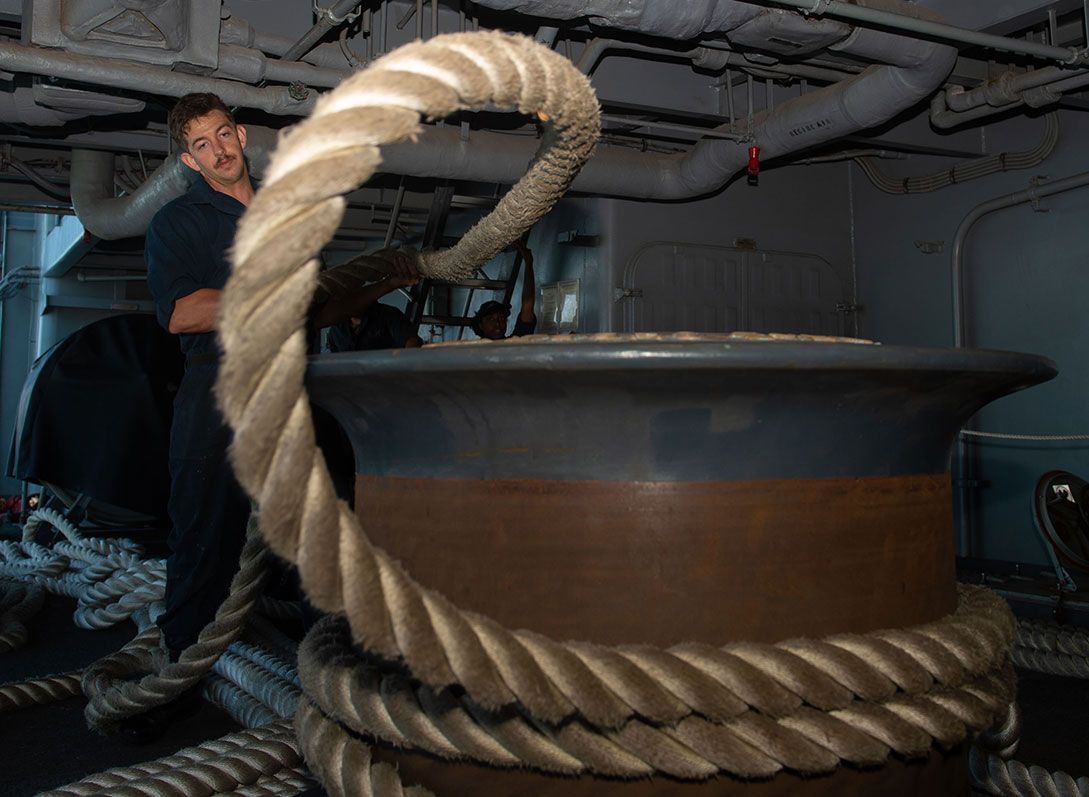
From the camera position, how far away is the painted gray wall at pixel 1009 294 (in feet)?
15.1

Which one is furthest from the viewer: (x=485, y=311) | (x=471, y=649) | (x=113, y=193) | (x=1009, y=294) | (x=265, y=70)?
(x=113, y=193)

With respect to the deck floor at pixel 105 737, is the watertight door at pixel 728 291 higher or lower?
higher

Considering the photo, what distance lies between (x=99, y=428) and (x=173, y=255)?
3.63 metres

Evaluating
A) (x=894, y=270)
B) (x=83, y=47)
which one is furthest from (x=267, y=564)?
(x=894, y=270)

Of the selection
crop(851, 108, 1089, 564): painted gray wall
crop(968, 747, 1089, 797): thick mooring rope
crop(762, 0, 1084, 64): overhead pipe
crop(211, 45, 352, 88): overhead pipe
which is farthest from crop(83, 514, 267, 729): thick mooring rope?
crop(851, 108, 1089, 564): painted gray wall

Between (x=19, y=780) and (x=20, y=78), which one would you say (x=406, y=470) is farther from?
(x=20, y=78)

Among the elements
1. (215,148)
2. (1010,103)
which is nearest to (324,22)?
(215,148)

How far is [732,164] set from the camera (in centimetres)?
468

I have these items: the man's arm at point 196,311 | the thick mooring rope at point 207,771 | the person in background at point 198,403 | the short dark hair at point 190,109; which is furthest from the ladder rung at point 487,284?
the thick mooring rope at point 207,771

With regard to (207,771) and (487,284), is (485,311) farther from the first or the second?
(207,771)

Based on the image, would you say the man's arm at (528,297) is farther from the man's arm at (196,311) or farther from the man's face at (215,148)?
the man's arm at (196,311)

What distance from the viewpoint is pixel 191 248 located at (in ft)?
6.70

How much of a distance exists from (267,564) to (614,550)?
44.5 inches

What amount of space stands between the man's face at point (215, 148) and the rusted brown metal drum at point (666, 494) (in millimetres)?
1338
